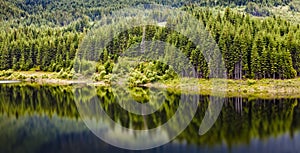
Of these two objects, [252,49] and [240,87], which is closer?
[240,87]

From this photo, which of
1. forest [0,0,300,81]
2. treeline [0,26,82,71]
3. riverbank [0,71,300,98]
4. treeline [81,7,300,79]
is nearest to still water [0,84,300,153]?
riverbank [0,71,300,98]

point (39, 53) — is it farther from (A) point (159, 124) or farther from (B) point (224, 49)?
(A) point (159, 124)

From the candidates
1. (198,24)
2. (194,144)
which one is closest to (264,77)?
(198,24)

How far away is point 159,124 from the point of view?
1677 inches

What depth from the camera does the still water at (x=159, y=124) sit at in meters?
32.8

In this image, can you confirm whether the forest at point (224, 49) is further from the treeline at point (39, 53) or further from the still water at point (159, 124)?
the still water at point (159, 124)

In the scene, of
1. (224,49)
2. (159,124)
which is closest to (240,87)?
(224,49)

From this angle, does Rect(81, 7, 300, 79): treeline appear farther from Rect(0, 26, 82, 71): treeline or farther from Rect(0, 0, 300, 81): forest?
Rect(0, 26, 82, 71): treeline

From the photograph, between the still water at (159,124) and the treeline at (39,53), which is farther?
the treeline at (39,53)

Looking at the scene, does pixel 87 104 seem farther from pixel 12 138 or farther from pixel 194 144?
pixel 194 144

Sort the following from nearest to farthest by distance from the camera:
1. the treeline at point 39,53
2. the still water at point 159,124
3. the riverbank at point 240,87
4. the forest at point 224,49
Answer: the still water at point 159,124
the riverbank at point 240,87
the forest at point 224,49
the treeline at point 39,53

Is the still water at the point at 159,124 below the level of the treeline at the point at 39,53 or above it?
above

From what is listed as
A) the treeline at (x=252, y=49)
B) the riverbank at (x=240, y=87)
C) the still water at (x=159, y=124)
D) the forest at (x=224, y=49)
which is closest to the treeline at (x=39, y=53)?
the forest at (x=224, y=49)

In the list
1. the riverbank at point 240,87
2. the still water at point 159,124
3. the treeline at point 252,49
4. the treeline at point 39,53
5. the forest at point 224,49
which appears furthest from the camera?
the treeline at point 39,53
